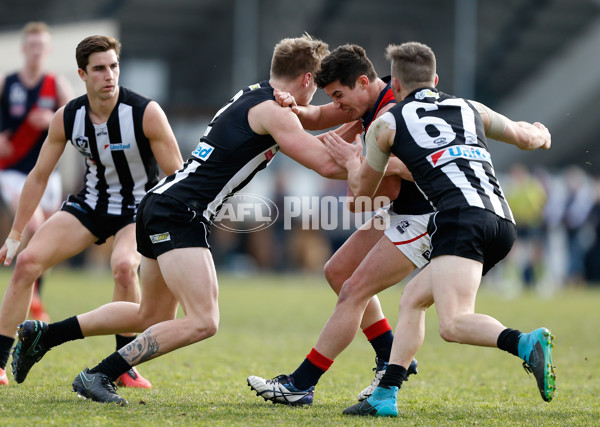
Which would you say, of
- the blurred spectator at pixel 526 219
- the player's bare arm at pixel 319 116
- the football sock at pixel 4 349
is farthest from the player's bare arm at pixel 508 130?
the blurred spectator at pixel 526 219

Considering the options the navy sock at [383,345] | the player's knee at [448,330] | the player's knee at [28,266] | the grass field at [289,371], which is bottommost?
the grass field at [289,371]

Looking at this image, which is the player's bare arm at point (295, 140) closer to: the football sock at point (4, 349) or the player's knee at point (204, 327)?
the player's knee at point (204, 327)

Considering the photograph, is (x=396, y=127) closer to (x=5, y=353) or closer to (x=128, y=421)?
(x=128, y=421)

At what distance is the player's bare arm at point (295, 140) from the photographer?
4.99m

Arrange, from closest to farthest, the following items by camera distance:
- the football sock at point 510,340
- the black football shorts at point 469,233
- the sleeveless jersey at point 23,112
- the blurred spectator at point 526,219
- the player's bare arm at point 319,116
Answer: the football sock at point 510,340 → the black football shorts at point 469,233 → the player's bare arm at point 319,116 → the sleeveless jersey at point 23,112 → the blurred spectator at point 526,219

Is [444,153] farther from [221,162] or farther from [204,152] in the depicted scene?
[204,152]

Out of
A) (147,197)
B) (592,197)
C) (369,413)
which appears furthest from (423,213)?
(592,197)

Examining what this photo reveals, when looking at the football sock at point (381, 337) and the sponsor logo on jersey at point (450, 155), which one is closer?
the sponsor logo on jersey at point (450, 155)

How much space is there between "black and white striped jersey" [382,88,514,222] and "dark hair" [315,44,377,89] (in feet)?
1.78

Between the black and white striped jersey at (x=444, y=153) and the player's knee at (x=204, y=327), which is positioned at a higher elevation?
the black and white striped jersey at (x=444, y=153)

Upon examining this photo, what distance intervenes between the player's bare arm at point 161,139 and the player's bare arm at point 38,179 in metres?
0.61

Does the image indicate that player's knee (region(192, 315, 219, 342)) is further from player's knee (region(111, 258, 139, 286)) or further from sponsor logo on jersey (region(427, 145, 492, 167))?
sponsor logo on jersey (region(427, 145, 492, 167))

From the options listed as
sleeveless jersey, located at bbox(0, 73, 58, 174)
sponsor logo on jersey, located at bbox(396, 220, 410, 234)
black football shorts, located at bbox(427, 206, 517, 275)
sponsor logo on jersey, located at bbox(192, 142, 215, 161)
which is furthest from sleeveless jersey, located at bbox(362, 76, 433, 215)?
sleeveless jersey, located at bbox(0, 73, 58, 174)

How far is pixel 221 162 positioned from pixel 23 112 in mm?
4510
